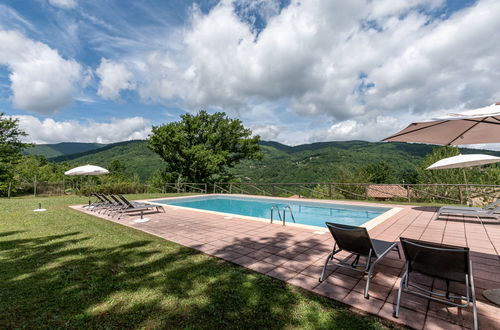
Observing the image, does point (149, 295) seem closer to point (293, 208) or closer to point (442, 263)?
point (442, 263)

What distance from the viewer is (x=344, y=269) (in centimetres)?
326

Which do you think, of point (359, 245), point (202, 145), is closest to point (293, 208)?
point (359, 245)

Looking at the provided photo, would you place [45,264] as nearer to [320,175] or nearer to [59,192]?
[59,192]

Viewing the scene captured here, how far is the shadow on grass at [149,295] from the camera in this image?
2.12 meters

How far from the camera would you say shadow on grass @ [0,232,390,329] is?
2119 mm

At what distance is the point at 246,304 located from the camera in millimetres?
2398

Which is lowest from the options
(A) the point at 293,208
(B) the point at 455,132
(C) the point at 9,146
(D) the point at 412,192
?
(A) the point at 293,208

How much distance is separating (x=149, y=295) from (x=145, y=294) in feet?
0.21

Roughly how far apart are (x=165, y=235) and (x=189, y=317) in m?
3.34

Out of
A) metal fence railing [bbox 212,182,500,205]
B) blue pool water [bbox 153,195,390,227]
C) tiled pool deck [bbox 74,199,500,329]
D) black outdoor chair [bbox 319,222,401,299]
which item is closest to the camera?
tiled pool deck [bbox 74,199,500,329]

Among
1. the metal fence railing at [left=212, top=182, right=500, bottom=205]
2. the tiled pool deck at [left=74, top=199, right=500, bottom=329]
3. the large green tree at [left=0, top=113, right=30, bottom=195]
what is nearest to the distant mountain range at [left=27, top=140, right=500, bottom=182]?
the large green tree at [left=0, top=113, right=30, bottom=195]

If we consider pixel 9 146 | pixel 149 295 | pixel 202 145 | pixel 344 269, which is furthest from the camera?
pixel 202 145

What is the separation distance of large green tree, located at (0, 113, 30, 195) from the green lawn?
25.2 metres

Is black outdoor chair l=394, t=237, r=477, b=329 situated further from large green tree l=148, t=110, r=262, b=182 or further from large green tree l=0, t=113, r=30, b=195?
large green tree l=0, t=113, r=30, b=195
